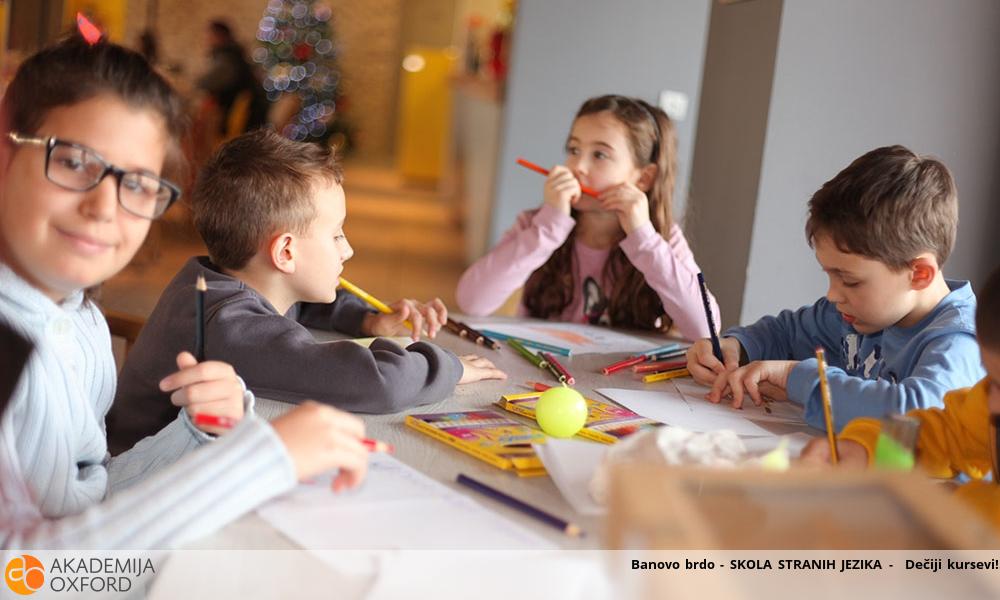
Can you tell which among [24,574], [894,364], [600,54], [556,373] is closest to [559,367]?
[556,373]

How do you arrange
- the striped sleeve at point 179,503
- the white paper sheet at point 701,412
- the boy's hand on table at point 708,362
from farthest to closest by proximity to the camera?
the boy's hand on table at point 708,362 < the white paper sheet at point 701,412 < the striped sleeve at point 179,503

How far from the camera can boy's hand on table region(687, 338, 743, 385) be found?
1.51 m

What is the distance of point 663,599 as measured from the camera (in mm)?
596

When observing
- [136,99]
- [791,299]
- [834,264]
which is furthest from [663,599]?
[791,299]

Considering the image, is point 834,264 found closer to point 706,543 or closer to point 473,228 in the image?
point 706,543

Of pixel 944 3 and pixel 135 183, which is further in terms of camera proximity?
pixel 944 3

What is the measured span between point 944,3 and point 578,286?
3.98 ft

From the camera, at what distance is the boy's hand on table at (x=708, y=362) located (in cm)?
151

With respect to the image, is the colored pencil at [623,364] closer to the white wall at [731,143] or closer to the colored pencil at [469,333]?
the colored pencil at [469,333]

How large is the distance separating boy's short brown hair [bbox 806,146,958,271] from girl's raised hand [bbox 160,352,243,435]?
2.91 feet

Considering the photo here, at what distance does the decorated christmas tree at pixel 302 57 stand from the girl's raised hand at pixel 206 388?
9.02 metres

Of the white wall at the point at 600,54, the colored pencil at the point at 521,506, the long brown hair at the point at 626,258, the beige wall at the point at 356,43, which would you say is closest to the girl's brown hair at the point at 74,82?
the colored pencil at the point at 521,506

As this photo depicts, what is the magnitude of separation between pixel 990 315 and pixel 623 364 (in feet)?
2.14

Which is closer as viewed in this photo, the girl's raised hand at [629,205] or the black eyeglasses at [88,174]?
the black eyeglasses at [88,174]
